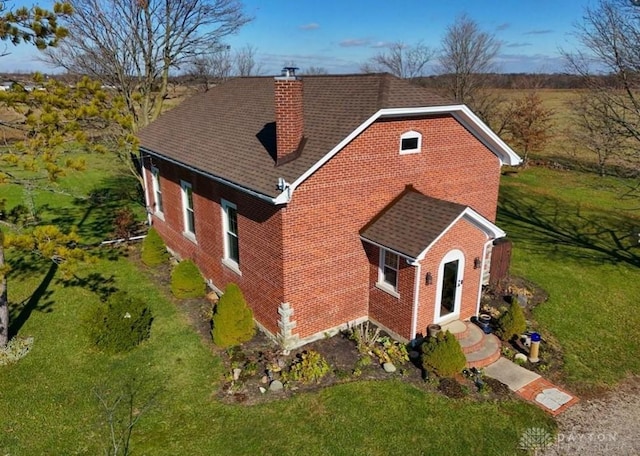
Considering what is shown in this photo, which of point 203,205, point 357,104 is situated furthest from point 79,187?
point 357,104

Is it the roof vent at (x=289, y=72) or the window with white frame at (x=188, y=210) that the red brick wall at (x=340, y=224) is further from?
the roof vent at (x=289, y=72)

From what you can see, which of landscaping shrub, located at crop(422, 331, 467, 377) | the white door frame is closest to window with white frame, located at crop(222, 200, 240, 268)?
the white door frame

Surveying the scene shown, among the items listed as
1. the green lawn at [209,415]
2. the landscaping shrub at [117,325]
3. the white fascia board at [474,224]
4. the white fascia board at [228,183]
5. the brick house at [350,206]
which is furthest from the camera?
the landscaping shrub at [117,325]

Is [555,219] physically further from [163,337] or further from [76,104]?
[76,104]

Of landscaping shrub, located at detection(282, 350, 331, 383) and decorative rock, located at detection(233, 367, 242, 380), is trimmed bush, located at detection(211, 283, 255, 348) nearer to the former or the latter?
decorative rock, located at detection(233, 367, 242, 380)

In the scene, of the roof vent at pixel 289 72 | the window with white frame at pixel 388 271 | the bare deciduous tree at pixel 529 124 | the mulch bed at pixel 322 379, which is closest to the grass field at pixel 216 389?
the mulch bed at pixel 322 379

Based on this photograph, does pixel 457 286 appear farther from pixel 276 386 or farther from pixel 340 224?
pixel 276 386
